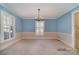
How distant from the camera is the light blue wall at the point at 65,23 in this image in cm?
465

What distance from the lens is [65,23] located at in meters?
4.90

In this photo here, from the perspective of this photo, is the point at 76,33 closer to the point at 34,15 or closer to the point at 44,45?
the point at 44,45

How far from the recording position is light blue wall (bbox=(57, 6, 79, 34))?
4.65m

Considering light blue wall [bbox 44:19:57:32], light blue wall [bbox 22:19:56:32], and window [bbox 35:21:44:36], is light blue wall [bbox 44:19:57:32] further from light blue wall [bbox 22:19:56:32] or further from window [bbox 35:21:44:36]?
window [bbox 35:21:44:36]

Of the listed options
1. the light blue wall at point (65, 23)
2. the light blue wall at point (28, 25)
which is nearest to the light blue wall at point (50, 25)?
the light blue wall at point (65, 23)

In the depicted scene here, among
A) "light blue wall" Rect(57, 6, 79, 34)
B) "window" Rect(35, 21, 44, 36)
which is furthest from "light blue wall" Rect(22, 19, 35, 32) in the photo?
"light blue wall" Rect(57, 6, 79, 34)

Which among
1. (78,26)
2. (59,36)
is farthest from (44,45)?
(78,26)

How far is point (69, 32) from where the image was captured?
469cm

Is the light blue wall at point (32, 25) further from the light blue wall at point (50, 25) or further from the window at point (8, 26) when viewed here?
the window at point (8, 26)

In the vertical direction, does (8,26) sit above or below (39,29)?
above

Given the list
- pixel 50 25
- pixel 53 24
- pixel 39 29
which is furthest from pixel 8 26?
pixel 53 24

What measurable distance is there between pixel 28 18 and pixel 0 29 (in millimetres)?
1174

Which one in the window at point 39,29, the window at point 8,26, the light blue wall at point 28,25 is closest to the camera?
the window at point 8,26

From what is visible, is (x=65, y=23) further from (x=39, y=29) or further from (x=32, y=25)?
(x=32, y=25)
